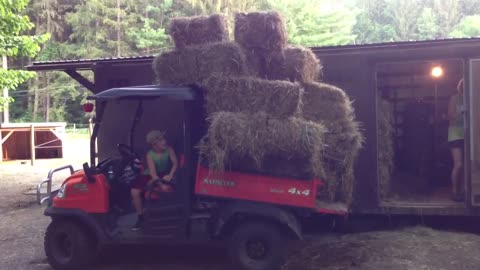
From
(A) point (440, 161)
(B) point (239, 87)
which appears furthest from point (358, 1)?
(B) point (239, 87)

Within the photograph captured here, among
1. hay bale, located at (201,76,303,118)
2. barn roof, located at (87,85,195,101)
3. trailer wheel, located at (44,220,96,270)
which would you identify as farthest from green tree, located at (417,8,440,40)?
trailer wheel, located at (44,220,96,270)

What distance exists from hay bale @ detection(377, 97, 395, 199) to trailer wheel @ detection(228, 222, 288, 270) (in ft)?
8.87

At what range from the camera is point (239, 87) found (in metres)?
6.01

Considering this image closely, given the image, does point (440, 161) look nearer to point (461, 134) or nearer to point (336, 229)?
point (461, 134)

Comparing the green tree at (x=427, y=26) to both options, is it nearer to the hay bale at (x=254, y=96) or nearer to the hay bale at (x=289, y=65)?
the hay bale at (x=289, y=65)

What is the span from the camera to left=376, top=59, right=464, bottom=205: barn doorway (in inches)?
381

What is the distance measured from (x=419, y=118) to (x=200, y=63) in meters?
5.65

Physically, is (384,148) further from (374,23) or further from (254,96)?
(374,23)

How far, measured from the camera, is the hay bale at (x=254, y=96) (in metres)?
5.89

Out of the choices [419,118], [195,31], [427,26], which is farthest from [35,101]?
[427,26]

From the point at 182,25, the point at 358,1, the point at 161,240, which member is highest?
the point at 358,1

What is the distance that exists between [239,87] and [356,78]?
8.55 ft

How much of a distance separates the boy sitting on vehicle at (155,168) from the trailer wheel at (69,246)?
0.64 meters

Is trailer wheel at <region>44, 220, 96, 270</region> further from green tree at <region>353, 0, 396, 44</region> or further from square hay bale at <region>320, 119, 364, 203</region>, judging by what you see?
green tree at <region>353, 0, 396, 44</region>
